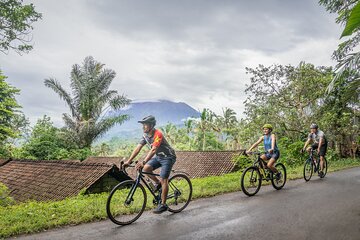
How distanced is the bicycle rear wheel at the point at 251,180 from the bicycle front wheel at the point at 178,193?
185 cm

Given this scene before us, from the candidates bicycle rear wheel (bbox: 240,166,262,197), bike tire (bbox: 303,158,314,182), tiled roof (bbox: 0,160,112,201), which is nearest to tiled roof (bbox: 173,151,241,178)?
bike tire (bbox: 303,158,314,182)

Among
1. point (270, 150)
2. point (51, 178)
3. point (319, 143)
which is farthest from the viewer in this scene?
point (51, 178)

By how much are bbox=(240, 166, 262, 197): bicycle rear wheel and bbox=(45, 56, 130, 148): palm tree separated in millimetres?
21290

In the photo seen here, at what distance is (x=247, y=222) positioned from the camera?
5.22 m

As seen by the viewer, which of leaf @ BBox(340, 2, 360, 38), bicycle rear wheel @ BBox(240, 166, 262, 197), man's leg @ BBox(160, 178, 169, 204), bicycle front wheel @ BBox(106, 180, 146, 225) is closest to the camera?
leaf @ BBox(340, 2, 360, 38)

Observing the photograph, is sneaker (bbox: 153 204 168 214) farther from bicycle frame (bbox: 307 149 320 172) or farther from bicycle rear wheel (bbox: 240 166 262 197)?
bicycle frame (bbox: 307 149 320 172)

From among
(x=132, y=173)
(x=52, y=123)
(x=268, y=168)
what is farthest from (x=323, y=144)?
(x=52, y=123)

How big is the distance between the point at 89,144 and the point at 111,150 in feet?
25.9

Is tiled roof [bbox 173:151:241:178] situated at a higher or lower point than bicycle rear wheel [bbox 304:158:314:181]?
higher

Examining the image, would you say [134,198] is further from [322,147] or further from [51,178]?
[51,178]

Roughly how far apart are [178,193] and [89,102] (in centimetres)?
2289

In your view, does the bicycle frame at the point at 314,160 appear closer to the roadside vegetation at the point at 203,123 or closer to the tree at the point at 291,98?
the roadside vegetation at the point at 203,123

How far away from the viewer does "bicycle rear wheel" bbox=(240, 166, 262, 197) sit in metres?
7.73

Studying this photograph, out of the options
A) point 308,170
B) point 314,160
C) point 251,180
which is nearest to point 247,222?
point 251,180
